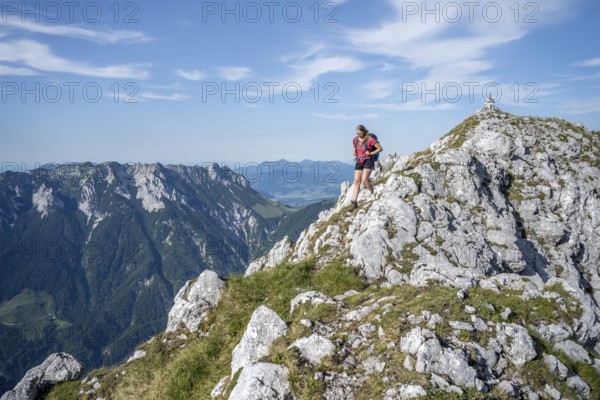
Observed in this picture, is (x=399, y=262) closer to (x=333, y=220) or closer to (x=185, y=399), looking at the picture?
(x=333, y=220)

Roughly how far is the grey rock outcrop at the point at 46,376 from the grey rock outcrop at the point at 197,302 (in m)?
5.77

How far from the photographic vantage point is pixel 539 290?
1670 cm

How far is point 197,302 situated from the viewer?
22312 mm

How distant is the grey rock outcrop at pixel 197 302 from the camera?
21719mm

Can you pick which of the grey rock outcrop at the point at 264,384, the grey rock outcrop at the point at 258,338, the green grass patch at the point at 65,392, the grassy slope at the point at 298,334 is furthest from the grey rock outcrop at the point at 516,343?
the green grass patch at the point at 65,392

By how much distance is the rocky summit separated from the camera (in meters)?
11.8

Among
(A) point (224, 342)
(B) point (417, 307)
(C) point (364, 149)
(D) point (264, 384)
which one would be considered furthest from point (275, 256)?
(D) point (264, 384)

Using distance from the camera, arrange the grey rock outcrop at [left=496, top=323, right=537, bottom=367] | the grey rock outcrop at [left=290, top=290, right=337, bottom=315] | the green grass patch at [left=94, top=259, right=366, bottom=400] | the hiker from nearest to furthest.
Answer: the grey rock outcrop at [left=496, top=323, right=537, bottom=367]
the green grass patch at [left=94, top=259, right=366, bottom=400]
the grey rock outcrop at [left=290, top=290, right=337, bottom=315]
the hiker

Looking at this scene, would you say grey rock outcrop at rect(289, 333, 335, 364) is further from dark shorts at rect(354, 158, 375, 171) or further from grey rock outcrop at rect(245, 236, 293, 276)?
grey rock outcrop at rect(245, 236, 293, 276)

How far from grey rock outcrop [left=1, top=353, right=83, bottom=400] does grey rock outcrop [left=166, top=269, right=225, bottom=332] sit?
5.77 m

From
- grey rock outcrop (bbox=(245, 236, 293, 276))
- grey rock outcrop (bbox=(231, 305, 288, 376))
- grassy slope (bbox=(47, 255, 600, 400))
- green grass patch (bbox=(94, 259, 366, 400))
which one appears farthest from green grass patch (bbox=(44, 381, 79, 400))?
grey rock outcrop (bbox=(245, 236, 293, 276))

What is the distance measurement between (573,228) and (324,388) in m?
35.2

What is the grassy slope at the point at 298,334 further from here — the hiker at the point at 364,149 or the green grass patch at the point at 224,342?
the hiker at the point at 364,149

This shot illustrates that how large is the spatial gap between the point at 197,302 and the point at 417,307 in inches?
538
